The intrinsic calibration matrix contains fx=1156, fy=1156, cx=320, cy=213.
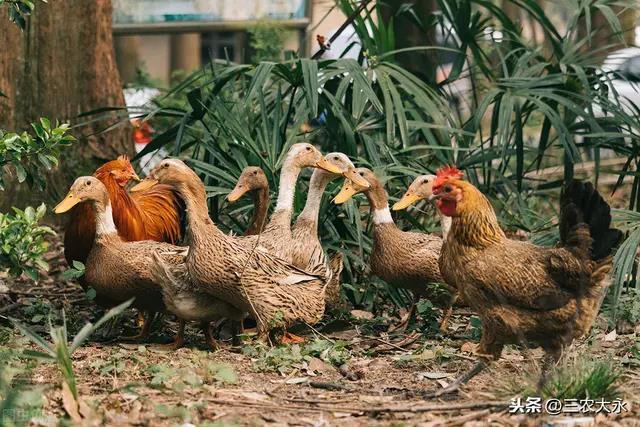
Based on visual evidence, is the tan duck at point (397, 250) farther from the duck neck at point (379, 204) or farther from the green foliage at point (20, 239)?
the green foliage at point (20, 239)

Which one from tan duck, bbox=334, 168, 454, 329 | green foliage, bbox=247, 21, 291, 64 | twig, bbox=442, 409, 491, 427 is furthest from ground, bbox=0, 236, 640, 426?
green foliage, bbox=247, 21, 291, 64

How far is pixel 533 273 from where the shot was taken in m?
6.19

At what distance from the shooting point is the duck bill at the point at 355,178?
26.1 feet

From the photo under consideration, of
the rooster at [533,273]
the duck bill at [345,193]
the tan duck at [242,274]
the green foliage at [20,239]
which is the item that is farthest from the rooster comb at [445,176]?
the green foliage at [20,239]

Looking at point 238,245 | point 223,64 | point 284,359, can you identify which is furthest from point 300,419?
point 223,64

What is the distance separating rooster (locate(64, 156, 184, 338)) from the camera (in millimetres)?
7859

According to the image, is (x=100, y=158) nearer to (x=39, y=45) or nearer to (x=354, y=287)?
(x=39, y=45)

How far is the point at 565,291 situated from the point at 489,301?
1.34 ft

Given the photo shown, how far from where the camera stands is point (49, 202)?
1009cm

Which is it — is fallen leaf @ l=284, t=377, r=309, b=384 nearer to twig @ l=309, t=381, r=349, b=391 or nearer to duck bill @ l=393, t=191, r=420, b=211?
twig @ l=309, t=381, r=349, b=391

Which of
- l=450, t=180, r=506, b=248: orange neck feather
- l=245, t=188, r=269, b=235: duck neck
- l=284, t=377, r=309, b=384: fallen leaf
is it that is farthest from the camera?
l=245, t=188, r=269, b=235: duck neck

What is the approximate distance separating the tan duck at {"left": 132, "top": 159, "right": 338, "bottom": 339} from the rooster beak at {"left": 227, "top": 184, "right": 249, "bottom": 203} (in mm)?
336

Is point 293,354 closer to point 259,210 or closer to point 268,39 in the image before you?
point 259,210

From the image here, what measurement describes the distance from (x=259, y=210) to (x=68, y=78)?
315cm
